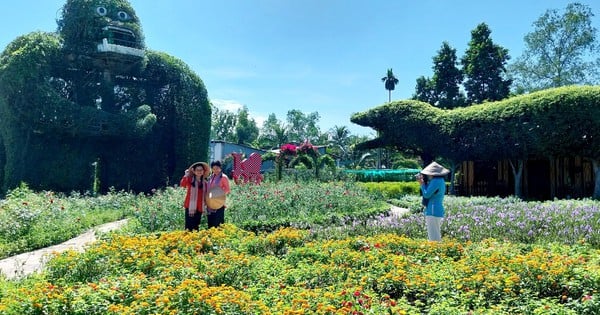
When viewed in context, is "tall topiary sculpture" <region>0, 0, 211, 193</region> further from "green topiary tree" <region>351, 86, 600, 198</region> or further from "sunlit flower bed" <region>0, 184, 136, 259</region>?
"green topiary tree" <region>351, 86, 600, 198</region>

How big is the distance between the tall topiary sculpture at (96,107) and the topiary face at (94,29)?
4 cm

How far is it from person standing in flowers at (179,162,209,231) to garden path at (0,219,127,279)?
154 cm

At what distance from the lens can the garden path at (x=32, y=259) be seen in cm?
605

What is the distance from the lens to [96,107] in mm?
19203

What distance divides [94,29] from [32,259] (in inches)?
516

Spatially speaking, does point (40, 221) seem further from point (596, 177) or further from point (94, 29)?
point (596, 177)

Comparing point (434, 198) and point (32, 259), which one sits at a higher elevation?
point (434, 198)

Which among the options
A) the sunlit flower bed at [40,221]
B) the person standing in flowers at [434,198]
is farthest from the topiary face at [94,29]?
the person standing in flowers at [434,198]

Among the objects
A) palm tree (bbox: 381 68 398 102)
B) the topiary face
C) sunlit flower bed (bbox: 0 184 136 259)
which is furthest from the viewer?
palm tree (bbox: 381 68 398 102)

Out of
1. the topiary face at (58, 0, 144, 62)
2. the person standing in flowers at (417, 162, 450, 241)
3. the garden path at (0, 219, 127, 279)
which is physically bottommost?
the garden path at (0, 219, 127, 279)

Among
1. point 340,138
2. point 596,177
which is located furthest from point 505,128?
point 340,138

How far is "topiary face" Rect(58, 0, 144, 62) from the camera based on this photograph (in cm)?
1794

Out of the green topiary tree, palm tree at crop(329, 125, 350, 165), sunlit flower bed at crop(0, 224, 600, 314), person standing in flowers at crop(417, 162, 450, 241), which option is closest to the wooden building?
the green topiary tree

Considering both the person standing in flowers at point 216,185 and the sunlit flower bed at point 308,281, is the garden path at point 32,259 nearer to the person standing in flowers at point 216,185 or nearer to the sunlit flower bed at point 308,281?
the sunlit flower bed at point 308,281
